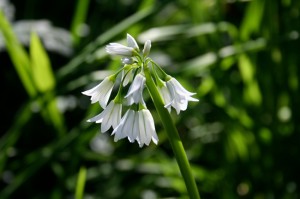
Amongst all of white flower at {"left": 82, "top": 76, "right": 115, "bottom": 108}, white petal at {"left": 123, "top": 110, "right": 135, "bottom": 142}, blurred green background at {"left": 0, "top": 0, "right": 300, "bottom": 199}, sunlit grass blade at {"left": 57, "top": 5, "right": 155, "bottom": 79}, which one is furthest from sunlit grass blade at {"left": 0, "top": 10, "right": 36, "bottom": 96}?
white petal at {"left": 123, "top": 110, "right": 135, "bottom": 142}

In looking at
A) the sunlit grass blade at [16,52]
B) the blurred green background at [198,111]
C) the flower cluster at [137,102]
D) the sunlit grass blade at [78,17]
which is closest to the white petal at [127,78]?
the flower cluster at [137,102]

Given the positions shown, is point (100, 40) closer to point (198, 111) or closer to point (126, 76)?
point (198, 111)

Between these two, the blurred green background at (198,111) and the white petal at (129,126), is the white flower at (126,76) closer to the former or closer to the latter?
the white petal at (129,126)

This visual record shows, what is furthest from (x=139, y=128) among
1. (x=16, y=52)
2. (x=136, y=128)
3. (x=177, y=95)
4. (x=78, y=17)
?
(x=78, y=17)

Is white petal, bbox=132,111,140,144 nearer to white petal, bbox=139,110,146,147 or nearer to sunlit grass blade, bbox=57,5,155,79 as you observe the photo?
white petal, bbox=139,110,146,147

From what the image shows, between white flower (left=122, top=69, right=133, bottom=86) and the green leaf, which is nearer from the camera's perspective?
white flower (left=122, top=69, right=133, bottom=86)
